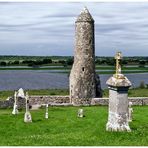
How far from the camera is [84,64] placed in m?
36.6

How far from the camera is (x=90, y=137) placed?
14.1 m

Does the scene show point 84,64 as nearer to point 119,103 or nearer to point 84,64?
point 84,64

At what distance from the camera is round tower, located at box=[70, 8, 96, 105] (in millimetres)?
36156

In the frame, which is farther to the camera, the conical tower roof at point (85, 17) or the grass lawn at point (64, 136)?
the conical tower roof at point (85, 17)

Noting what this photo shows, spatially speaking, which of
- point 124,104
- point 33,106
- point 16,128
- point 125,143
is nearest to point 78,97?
point 33,106

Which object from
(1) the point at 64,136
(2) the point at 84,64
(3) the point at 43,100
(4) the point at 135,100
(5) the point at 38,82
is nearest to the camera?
(1) the point at 64,136

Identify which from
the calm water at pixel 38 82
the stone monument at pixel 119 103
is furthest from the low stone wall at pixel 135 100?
the calm water at pixel 38 82

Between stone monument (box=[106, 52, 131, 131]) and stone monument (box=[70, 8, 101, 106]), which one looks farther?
stone monument (box=[70, 8, 101, 106])

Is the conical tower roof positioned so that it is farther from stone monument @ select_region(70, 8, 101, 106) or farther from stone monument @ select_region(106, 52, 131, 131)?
stone monument @ select_region(106, 52, 131, 131)

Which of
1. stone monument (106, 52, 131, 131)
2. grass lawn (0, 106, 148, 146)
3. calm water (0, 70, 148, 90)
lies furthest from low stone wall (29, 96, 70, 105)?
calm water (0, 70, 148, 90)

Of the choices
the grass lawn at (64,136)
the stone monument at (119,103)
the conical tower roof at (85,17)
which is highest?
the conical tower roof at (85,17)

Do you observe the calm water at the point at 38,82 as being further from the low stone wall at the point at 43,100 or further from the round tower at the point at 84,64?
the low stone wall at the point at 43,100

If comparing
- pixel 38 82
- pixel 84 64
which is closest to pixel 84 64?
pixel 84 64

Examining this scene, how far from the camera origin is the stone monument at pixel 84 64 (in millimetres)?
36156
